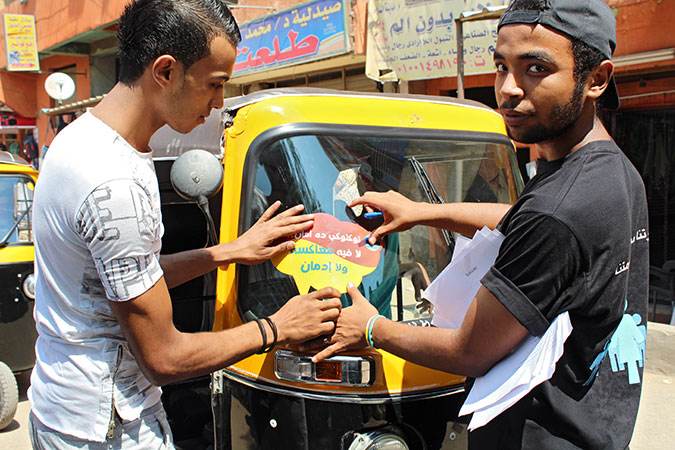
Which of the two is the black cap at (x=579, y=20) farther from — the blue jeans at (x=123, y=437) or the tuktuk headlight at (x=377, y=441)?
the blue jeans at (x=123, y=437)

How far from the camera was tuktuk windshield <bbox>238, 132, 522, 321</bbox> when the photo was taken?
6.90ft

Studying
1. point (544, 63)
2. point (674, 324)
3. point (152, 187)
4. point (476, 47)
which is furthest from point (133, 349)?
point (476, 47)

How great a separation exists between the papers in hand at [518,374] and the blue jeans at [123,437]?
831 mm

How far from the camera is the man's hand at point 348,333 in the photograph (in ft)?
5.98

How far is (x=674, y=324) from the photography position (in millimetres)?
5242

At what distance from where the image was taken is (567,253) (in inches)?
49.3

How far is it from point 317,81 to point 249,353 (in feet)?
33.6

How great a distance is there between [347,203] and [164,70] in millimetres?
901

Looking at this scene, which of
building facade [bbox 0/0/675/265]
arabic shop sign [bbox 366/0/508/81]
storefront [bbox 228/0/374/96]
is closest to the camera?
building facade [bbox 0/0/675/265]

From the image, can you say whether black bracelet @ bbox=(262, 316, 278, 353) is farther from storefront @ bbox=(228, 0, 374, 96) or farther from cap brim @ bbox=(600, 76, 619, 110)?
storefront @ bbox=(228, 0, 374, 96)

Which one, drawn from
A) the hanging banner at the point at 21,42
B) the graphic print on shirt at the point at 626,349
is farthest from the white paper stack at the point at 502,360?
the hanging banner at the point at 21,42

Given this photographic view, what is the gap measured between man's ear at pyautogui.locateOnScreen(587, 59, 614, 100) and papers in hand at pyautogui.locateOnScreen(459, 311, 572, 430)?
53 cm

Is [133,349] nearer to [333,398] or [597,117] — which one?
[333,398]

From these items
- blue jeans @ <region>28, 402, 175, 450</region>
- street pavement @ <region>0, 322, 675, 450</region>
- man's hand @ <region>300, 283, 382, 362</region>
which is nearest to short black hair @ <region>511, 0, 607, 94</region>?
man's hand @ <region>300, 283, 382, 362</region>
